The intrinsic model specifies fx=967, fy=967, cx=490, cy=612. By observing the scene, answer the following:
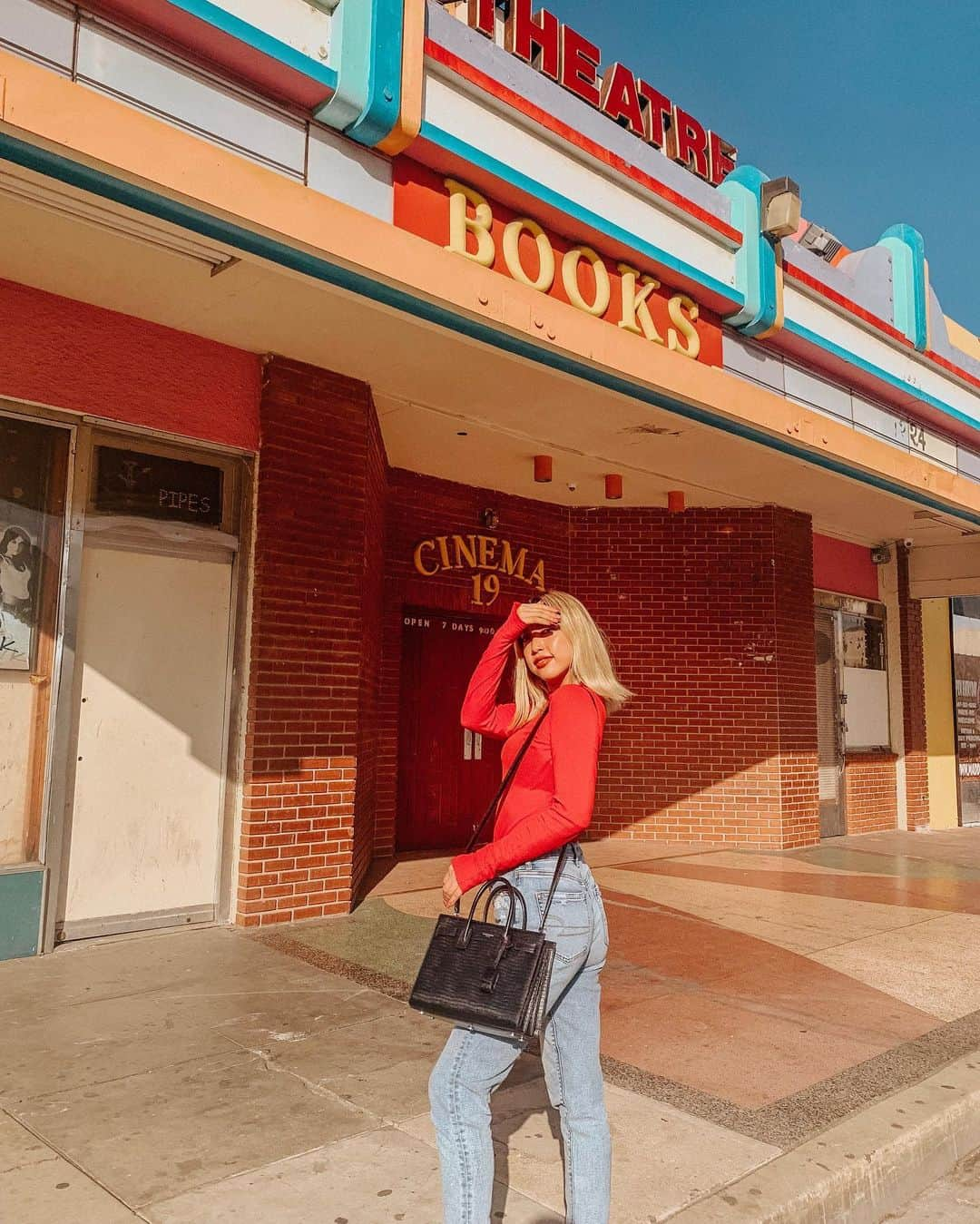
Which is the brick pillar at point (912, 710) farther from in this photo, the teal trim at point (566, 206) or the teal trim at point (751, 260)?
the teal trim at point (566, 206)

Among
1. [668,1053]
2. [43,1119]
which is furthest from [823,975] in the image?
[43,1119]

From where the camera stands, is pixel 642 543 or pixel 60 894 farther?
pixel 642 543

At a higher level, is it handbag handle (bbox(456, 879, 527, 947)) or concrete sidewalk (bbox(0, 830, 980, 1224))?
handbag handle (bbox(456, 879, 527, 947))

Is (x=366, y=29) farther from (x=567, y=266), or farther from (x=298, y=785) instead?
(x=298, y=785)

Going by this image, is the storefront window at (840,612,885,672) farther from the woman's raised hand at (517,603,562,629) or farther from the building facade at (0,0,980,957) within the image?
the woman's raised hand at (517,603,562,629)

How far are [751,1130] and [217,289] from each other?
4746 millimetres

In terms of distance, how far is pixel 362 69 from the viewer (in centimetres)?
493

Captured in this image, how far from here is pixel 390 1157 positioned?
3068mm

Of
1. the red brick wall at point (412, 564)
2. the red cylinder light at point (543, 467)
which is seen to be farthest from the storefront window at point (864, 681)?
the red cylinder light at point (543, 467)

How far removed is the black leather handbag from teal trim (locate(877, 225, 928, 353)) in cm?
939

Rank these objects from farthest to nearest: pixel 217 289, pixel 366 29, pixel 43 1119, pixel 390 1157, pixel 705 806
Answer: pixel 705 806 < pixel 217 289 < pixel 366 29 < pixel 43 1119 < pixel 390 1157

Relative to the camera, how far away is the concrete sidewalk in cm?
290

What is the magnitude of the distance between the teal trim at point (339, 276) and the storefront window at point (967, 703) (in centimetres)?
799

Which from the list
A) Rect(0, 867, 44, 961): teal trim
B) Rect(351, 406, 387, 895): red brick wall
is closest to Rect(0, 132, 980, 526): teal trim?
Rect(351, 406, 387, 895): red brick wall
